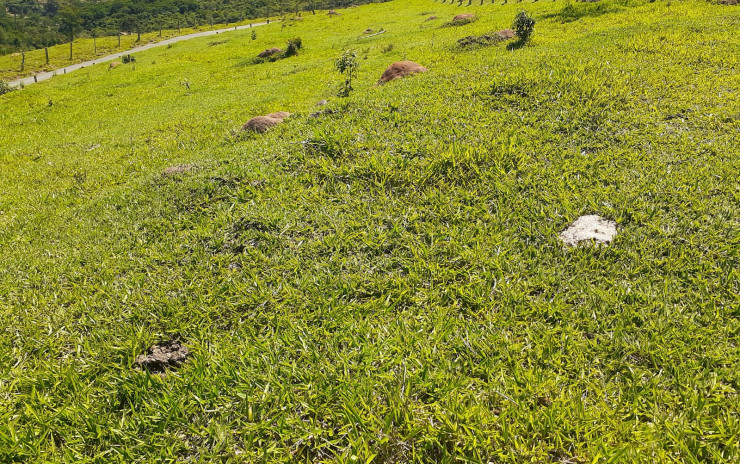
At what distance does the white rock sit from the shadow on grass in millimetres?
23626

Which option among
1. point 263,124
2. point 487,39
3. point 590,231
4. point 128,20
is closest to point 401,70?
point 263,124

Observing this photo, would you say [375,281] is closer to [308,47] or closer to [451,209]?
[451,209]

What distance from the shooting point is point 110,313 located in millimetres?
4922

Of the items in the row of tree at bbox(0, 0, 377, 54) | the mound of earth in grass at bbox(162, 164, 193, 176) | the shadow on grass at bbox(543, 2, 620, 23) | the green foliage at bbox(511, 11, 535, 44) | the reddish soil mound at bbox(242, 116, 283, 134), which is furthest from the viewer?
the row of tree at bbox(0, 0, 377, 54)

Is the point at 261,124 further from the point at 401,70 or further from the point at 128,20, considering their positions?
the point at 128,20

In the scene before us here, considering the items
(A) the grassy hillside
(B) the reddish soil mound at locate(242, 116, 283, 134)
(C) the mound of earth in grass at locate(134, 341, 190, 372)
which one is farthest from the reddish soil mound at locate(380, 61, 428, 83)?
(A) the grassy hillside

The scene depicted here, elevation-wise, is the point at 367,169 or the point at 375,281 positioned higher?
the point at 367,169

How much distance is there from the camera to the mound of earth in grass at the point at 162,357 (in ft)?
13.7

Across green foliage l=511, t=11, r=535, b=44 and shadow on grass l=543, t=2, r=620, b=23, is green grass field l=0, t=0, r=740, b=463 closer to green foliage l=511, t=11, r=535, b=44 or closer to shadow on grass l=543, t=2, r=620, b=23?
green foliage l=511, t=11, r=535, b=44

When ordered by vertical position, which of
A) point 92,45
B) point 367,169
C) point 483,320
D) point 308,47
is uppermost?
point 92,45

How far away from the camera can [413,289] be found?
4.82m

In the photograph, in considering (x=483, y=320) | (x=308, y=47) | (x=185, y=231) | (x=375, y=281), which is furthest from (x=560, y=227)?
(x=308, y=47)

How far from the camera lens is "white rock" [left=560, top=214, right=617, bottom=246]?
5.33 m

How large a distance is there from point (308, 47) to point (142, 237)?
3575 centimetres
